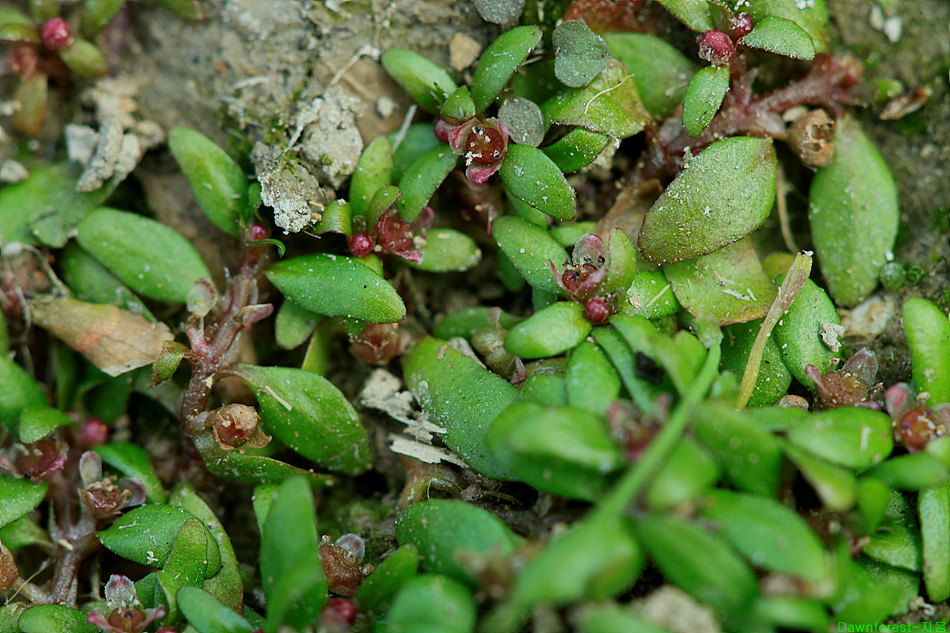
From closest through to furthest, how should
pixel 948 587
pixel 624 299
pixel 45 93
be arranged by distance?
pixel 948 587 < pixel 624 299 < pixel 45 93

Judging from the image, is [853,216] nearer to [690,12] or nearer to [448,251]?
[690,12]

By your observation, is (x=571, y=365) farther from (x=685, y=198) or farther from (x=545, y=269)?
(x=685, y=198)

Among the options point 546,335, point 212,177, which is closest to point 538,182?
point 546,335

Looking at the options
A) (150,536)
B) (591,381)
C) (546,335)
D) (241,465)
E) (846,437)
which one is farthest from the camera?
(241,465)

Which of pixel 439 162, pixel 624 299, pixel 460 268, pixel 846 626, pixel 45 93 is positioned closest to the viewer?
pixel 846 626

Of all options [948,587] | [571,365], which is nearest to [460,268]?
[571,365]

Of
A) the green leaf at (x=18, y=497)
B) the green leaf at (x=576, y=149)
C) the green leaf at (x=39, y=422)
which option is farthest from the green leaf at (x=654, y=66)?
the green leaf at (x=18, y=497)
